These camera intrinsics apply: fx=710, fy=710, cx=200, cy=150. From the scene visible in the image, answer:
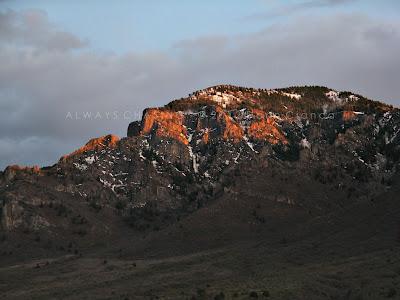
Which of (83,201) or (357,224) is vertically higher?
(83,201)

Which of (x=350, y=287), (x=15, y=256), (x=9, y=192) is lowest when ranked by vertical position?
(x=350, y=287)

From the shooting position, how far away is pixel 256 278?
98312 millimetres

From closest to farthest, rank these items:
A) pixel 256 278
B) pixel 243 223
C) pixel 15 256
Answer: pixel 256 278
pixel 15 256
pixel 243 223

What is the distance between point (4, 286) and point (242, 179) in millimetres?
85978

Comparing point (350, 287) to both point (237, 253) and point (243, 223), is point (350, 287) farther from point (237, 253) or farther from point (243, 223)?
point (243, 223)

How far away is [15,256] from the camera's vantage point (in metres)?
166

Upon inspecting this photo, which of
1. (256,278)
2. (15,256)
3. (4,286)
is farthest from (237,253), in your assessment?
(15,256)

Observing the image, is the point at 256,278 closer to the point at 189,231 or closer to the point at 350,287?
the point at 350,287

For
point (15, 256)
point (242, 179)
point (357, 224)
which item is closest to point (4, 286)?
point (15, 256)

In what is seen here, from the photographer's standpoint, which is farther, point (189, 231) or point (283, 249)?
point (189, 231)

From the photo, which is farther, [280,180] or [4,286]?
[280,180]

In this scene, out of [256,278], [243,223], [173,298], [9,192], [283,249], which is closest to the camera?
[173,298]

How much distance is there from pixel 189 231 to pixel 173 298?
8559cm

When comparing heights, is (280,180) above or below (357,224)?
above
